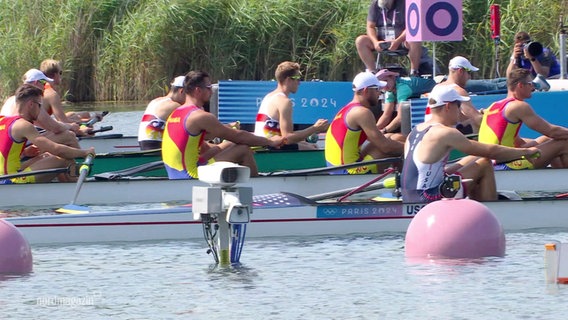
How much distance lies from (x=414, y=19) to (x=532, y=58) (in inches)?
88.4

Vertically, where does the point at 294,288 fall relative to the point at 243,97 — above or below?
below

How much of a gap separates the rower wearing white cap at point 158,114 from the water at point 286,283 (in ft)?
16.9

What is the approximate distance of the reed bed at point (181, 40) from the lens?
25.8 m

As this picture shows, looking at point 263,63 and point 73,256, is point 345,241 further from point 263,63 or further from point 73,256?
point 263,63

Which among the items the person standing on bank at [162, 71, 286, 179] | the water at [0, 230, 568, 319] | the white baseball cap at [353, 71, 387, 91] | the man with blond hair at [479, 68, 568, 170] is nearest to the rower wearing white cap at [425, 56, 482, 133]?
the man with blond hair at [479, 68, 568, 170]

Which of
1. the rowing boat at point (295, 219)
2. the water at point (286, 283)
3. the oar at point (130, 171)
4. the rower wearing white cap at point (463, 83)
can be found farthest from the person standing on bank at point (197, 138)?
the rower wearing white cap at point (463, 83)

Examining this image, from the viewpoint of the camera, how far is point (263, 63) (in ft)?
88.5

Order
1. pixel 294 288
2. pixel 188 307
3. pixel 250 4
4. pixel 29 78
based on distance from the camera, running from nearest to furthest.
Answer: pixel 188 307 → pixel 294 288 → pixel 29 78 → pixel 250 4

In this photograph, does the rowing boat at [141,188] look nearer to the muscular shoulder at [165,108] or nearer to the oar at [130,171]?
the oar at [130,171]

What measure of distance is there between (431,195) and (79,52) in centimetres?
1667

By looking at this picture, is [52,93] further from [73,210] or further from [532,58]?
[532,58]

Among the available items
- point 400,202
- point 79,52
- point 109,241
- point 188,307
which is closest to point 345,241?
point 400,202

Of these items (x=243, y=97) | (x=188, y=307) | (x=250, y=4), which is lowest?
(x=188, y=307)

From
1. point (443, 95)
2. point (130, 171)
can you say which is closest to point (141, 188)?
point (130, 171)
